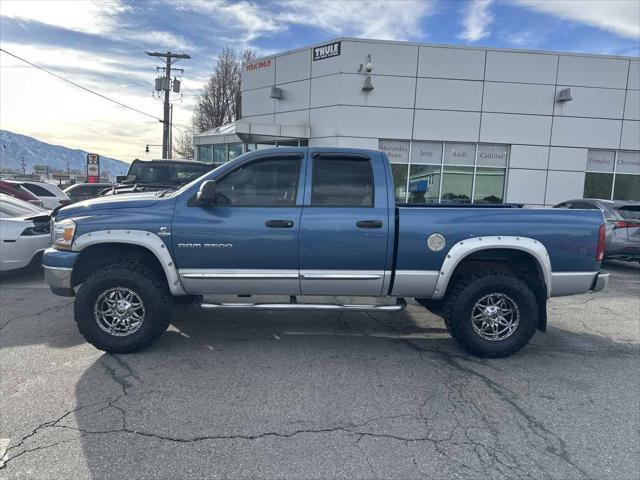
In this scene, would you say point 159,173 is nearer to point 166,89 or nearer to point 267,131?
point 267,131

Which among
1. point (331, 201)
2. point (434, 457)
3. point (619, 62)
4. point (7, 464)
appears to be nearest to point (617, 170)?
point (619, 62)

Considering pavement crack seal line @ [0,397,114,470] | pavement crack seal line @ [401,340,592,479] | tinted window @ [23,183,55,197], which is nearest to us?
pavement crack seal line @ [0,397,114,470]

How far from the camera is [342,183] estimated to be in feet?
13.9

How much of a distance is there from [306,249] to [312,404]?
1.43 metres

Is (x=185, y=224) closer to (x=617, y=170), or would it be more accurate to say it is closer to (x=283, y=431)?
(x=283, y=431)

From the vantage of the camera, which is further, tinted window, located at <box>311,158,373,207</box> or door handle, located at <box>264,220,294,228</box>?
tinted window, located at <box>311,158,373,207</box>

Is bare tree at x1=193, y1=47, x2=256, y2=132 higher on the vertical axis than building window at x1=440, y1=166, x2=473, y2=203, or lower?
higher

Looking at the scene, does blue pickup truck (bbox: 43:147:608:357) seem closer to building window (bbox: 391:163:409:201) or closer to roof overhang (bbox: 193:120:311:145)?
building window (bbox: 391:163:409:201)

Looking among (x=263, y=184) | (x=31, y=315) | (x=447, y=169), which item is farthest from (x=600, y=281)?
(x=447, y=169)

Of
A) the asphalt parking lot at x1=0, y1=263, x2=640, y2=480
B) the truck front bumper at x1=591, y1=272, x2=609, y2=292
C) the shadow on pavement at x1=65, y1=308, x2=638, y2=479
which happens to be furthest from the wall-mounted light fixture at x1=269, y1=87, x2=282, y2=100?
the truck front bumper at x1=591, y1=272, x2=609, y2=292

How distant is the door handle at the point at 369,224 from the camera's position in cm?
403

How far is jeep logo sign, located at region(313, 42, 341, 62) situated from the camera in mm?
14484

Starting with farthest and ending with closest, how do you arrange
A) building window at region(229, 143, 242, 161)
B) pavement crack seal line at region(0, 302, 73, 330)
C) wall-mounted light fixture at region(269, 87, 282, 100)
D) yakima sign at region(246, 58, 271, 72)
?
building window at region(229, 143, 242, 161), yakima sign at region(246, 58, 271, 72), wall-mounted light fixture at region(269, 87, 282, 100), pavement crack seal line at region(0, 302, 73, 330)

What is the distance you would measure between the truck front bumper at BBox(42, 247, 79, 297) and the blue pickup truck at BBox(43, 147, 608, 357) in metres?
0.01
